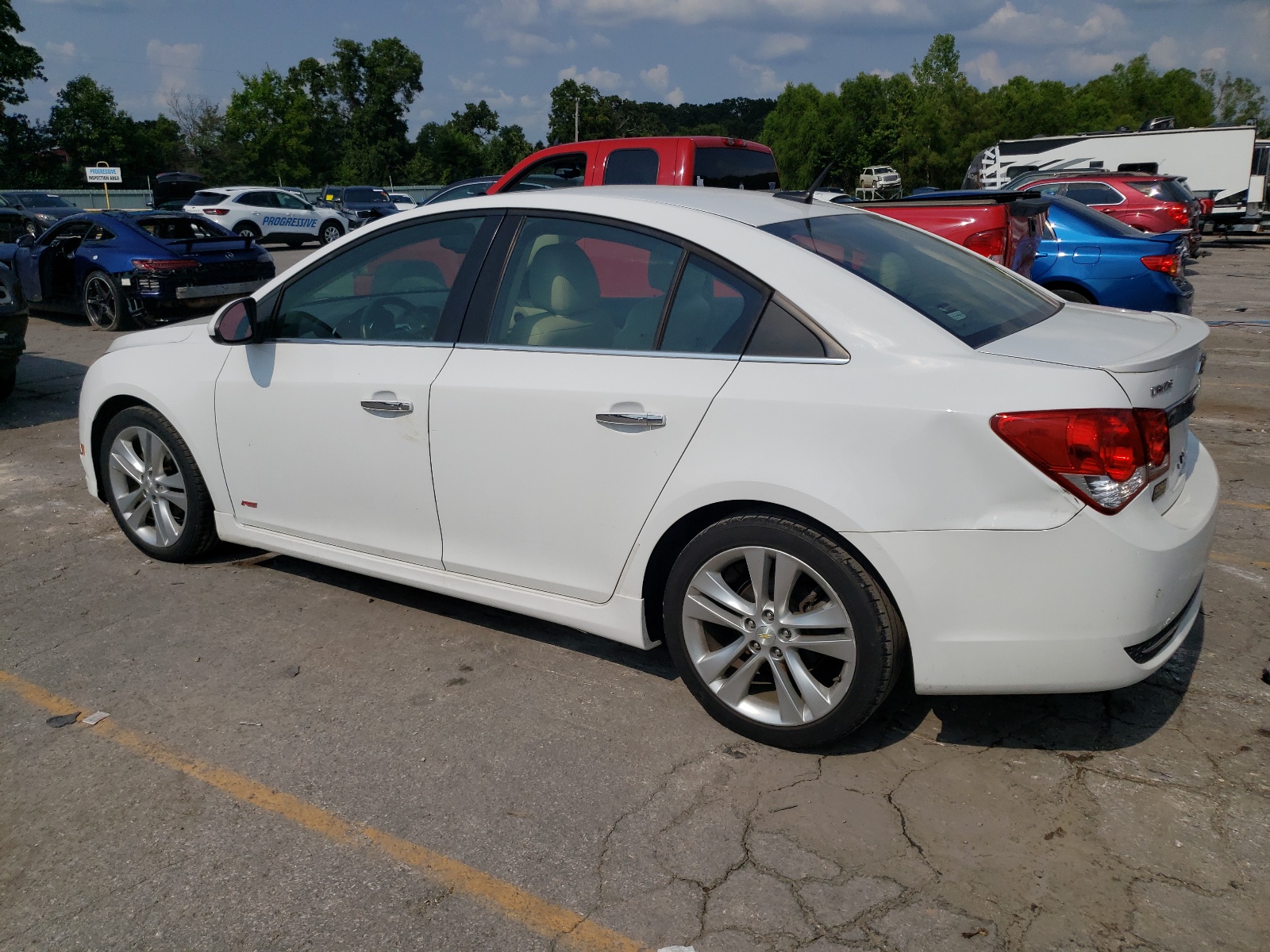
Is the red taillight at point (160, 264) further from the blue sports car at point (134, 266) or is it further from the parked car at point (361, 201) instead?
the parked car at point (361, 201)

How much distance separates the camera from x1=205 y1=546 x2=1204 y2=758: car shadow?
313 centimetres

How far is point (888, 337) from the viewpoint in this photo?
111 inches

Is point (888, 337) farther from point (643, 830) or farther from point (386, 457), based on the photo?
point (386, 457)

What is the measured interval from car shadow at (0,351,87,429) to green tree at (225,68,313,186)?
5949 cm

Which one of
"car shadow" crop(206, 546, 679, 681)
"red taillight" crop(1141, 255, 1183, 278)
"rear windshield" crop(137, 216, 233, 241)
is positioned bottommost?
"car shadow" crop(206, 546, 679, 681)

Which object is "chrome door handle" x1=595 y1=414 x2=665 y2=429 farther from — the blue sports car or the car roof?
the blue sports car

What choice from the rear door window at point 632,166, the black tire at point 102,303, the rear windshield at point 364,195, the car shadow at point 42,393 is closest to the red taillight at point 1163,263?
the rear door window at point 632,166

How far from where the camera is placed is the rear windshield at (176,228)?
12.4 m

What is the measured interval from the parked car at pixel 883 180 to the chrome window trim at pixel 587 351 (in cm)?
5818

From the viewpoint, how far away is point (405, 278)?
13.1 ft

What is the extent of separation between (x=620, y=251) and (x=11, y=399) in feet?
24.8

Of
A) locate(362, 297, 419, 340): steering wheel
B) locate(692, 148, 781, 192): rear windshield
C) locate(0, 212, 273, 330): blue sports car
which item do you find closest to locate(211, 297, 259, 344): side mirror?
locate(362, 297, 419, 340): steering wheel

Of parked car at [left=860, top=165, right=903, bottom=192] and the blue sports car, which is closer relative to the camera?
the blue sports car

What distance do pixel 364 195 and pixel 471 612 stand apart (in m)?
34.4
